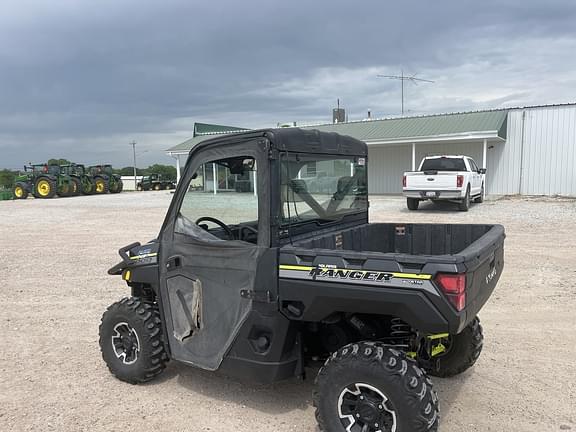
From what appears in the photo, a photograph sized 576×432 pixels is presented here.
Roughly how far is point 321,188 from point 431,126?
21.9 metres

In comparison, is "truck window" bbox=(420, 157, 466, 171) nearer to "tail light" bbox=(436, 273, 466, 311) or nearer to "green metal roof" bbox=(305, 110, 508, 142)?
"green metal roof" bbox=(305, 110, 508, 142)

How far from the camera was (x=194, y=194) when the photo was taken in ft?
12.0

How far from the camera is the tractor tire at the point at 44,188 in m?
29.9

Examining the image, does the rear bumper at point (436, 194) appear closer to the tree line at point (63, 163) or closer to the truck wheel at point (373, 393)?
the truck wheel at point (373, 393)

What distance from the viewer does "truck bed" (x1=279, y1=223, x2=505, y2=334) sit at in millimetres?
2674

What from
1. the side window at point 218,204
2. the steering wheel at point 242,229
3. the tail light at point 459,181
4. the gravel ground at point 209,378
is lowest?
the gravel ground at point 209,378

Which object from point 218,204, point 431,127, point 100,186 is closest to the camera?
point 218,204

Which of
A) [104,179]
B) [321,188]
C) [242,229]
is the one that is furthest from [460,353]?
[104,179]

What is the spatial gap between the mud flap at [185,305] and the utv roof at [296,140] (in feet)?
3.22

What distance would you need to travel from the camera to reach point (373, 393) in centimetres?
289

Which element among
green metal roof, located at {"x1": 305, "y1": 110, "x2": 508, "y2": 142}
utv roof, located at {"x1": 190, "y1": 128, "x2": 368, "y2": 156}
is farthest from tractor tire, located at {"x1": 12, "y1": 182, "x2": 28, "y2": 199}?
utv roof, located at {"x1": 190, "y1": 128, "x2": 368, "y2": 156}

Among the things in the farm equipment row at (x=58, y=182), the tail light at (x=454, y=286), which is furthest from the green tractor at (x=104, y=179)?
the tail light at (x=454, y=286)

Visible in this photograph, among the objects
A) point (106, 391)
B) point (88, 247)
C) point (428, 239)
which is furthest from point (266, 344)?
point (88, 247)

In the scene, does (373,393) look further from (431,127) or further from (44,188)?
(44,188)
